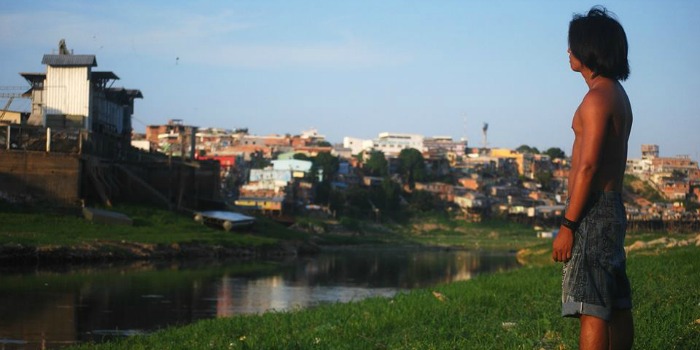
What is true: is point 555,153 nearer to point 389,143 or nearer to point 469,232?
point 389,143

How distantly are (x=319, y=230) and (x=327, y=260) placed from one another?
71.3 ft

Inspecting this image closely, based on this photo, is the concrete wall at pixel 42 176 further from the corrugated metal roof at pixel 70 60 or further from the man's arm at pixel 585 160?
the man's arm at pixel 585 160

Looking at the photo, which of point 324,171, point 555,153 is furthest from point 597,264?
point 555,153

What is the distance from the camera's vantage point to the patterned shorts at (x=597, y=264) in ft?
18.7

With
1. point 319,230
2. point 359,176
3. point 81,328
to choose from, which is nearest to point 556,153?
point 359,176

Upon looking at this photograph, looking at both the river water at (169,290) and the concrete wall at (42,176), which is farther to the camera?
the concrete wall at (42,176)

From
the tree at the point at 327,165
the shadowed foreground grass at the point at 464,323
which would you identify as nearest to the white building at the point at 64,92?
the shadowed foreground grass at the point at 464,323

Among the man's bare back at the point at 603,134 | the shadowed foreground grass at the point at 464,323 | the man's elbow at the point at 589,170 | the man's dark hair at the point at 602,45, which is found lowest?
the shadowed foreground grass at the point at 464,323

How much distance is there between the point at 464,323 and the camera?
11.2 m

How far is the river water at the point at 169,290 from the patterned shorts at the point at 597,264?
35.8 ft

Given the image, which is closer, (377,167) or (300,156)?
(300,156)

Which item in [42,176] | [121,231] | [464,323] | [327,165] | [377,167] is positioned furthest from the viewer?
[377,167]

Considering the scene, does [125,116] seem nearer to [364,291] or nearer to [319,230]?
[319,230]

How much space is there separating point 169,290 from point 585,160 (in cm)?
2125
